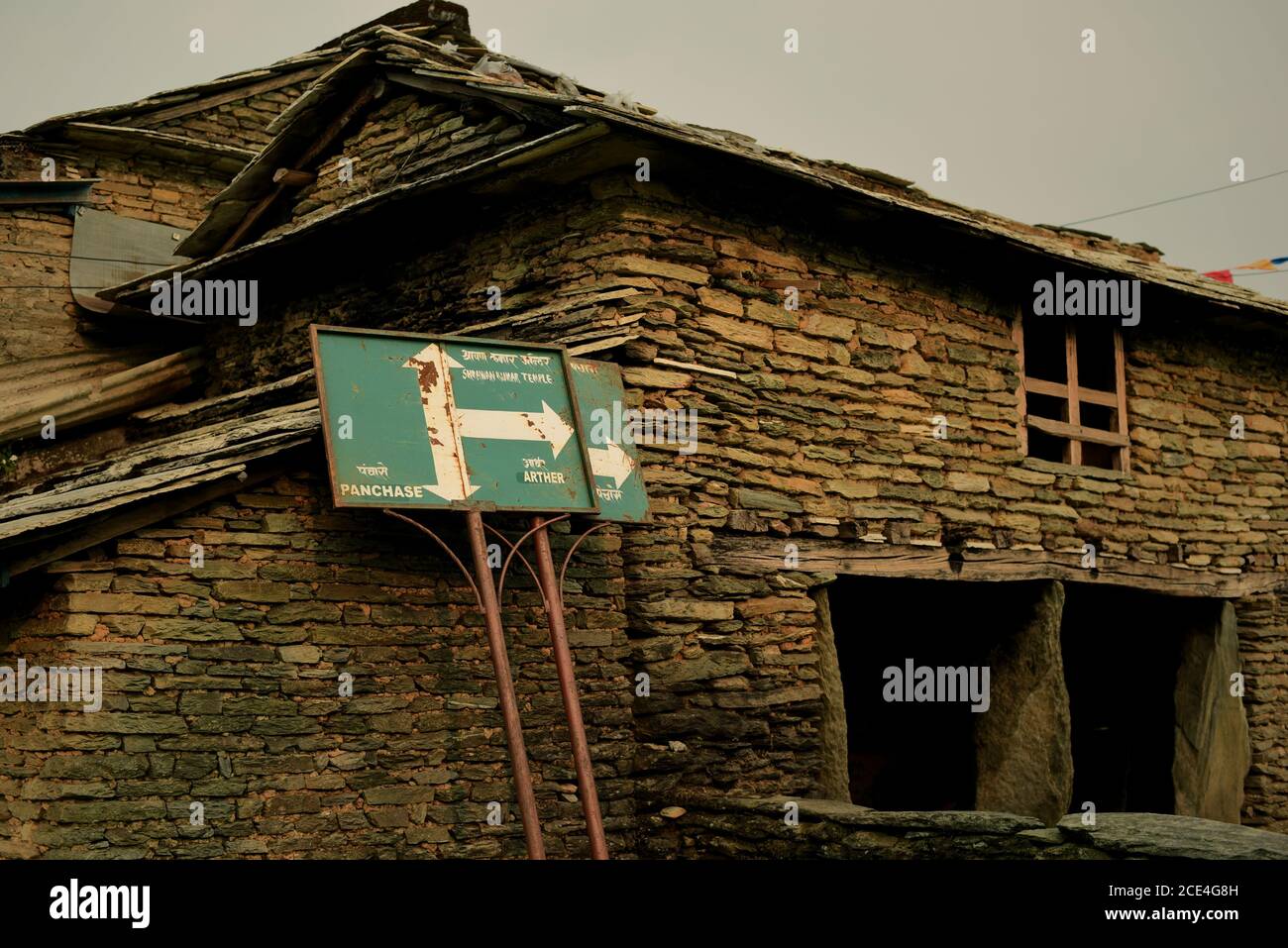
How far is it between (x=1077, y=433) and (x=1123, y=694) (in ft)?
9.64

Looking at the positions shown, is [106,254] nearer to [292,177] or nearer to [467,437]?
[292,177]

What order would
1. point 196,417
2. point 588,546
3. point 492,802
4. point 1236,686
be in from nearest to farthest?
point 492,802 → point 588,546 → point 196,417 → point 1236,686

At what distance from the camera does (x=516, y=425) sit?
270 inches

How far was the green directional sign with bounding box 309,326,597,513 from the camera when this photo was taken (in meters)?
6.35

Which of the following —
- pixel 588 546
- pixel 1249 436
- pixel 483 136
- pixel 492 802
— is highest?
pixel 483 136

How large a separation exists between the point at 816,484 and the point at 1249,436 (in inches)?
190

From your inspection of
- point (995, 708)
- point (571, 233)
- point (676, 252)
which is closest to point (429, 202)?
point (571, 233)

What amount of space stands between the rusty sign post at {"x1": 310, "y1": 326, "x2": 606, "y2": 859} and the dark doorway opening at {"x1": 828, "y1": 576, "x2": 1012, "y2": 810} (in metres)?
4.48

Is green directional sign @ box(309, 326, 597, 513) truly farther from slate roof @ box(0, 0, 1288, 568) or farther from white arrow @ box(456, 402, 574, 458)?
slate roof @ box(0, 0, 1288, 568)

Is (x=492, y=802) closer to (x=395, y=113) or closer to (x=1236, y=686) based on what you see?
(x=395, y=113)

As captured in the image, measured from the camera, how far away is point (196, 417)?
948 cm

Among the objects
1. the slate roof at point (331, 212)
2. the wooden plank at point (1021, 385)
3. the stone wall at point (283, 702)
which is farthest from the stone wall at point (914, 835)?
the wooden plank at point (1021, 385)

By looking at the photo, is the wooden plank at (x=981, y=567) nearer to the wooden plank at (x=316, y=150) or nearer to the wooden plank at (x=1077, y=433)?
the wooden plank at (x=1077, y=433)

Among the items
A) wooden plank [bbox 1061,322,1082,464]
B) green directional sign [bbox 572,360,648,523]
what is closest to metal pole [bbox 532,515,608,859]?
green directional sign [bbox 572,360,648,523]
